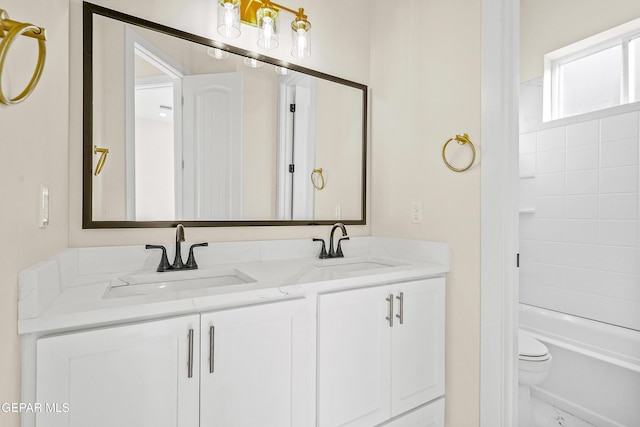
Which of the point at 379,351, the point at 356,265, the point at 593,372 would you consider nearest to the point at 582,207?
the point at 593,372

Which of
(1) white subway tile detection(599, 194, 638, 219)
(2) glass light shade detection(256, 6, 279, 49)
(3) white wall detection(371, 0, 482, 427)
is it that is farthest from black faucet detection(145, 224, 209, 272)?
(1) white subway tile detection(599, 194, 638, 219)

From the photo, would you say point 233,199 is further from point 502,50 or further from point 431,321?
point 502,50

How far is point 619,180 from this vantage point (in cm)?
216

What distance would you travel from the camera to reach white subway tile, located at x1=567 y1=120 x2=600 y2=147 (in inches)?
89.8

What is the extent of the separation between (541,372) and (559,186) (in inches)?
54.7

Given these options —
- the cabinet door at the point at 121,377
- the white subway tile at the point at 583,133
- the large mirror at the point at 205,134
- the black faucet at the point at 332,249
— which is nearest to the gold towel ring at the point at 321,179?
the large mirror at the point at 205,134

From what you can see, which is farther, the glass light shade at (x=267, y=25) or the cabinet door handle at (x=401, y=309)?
the glass light shade at (x=267, y=25)

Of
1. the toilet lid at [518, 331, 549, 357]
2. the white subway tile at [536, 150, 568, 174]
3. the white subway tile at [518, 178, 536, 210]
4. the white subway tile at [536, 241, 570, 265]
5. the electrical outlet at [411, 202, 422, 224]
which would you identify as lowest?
the toilet lid at [518, 331, 549, 357]

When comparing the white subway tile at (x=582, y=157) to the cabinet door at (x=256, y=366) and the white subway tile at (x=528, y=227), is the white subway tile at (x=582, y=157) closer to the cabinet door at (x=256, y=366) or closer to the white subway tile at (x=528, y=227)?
the white subway tile at (x=528, y=227)

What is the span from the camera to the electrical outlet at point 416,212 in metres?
1.77

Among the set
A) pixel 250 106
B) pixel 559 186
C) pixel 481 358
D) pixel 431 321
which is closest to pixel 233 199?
pixel 250 106

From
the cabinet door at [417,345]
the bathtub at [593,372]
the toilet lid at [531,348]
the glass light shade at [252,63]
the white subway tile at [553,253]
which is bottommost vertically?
the bathtub at [593,372]

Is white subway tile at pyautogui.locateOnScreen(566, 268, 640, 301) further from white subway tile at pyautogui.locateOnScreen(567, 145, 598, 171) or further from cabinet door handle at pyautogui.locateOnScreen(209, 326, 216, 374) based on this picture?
cabinet door handle at pyautogui.locateOnScreen(209, 326, 216, 374)

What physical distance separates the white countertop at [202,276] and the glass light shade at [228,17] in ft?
3.39
